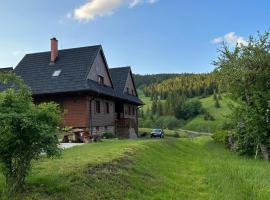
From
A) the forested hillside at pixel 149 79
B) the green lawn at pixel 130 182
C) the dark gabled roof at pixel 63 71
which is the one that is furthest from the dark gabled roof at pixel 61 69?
the forested hillside at pixel 149 79

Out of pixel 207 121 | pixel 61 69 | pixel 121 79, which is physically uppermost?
pixel 121 79

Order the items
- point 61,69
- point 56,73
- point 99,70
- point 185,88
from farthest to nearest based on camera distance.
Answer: point 185,88, point 99,70, point 61,69, point 56,73

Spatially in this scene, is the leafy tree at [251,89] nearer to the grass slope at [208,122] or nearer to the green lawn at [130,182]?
the green lawn at [130,182]

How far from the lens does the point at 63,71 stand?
31.9 meters

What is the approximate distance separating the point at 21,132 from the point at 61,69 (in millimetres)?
23752

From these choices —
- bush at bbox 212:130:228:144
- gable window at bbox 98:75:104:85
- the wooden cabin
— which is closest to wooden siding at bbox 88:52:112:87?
the wooden cabin

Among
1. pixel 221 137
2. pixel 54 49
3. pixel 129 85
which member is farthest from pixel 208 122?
pixel 54 49

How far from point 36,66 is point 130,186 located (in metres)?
24.7

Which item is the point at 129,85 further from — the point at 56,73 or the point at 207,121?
the point at 207,121

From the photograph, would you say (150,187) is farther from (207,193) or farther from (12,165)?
(12,165)

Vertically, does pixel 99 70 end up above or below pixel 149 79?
below

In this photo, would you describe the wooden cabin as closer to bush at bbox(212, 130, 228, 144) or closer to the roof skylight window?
the roof skylight window

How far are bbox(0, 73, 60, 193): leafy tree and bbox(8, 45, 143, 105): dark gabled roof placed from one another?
64.3 feet

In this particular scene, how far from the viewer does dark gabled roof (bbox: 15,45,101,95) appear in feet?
99.6
